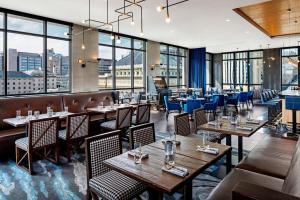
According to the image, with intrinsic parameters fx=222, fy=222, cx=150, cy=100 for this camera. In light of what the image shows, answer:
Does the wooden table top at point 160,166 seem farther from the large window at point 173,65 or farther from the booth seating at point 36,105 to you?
the large window at point 173,65

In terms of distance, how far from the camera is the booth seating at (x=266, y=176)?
1.42 meters

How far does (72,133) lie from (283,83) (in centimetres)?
1446

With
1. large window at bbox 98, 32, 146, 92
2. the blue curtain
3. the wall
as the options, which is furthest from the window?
the wall

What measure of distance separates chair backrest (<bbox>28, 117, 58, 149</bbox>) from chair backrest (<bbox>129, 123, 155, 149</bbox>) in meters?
1.77

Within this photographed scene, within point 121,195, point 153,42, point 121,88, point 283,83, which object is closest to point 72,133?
point 121,195

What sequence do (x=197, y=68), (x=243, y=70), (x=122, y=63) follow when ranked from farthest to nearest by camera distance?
(x=243, y=70), (x=197, y=68), (x=122, y=63)

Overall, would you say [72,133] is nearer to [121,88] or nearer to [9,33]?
[9,33]

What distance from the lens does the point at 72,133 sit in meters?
4.17

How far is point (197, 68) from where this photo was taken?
14.4m

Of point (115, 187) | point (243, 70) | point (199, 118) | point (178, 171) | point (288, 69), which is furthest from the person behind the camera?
point (243, 70)

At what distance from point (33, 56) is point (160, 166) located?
6.75 meters

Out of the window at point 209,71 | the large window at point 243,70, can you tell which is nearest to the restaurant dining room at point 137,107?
the large window at point 243,70

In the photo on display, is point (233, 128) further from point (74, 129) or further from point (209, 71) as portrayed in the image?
point (209, 71)

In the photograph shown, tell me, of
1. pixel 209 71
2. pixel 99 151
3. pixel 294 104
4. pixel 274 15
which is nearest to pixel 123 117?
pixel 99 151
